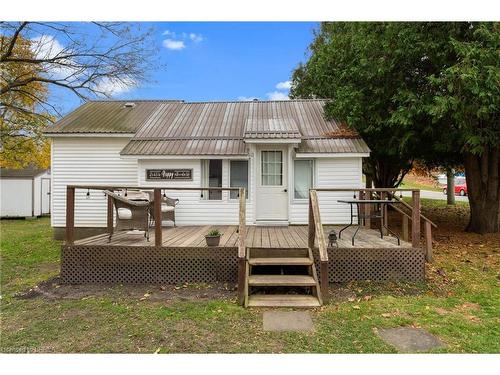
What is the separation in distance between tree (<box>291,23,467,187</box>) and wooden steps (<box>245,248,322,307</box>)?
14.8ft

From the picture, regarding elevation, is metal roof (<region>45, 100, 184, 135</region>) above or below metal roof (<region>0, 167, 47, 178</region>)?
above

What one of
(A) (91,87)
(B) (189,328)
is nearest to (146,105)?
(A) (91,87)

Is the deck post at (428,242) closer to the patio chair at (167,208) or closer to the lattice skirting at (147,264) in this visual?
the lattice skirting at (147,264)

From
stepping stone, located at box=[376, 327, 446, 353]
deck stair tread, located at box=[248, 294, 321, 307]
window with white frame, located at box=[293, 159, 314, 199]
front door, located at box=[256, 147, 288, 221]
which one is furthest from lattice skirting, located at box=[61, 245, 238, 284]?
window with white frame, located at box=[293, 159, 314, 199]

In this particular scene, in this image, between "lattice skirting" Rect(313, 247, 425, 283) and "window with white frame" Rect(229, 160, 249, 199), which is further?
"window with white frame" Rect(229, 160, 249, 199)

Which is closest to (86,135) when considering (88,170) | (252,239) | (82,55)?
(88,170)

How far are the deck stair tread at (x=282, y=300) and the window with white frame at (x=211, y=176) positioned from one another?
4.83m

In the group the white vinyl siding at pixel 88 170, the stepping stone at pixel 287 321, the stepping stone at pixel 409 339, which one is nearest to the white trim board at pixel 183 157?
the white vinyl siding at pixel 88 170

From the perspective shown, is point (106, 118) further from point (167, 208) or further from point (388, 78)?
point (388, 78)

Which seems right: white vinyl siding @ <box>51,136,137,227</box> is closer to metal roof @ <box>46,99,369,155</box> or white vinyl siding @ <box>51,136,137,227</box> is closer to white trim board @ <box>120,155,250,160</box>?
metal roof @ <box>46,99,369,155</box>

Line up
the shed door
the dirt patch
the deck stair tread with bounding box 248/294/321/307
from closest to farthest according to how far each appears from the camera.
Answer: the deck stair tread with bounding box 248/294/321/307, the dirt patch, the shed door

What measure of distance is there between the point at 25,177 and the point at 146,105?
916 cm

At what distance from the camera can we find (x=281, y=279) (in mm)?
5555

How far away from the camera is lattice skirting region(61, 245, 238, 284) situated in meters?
6.20
